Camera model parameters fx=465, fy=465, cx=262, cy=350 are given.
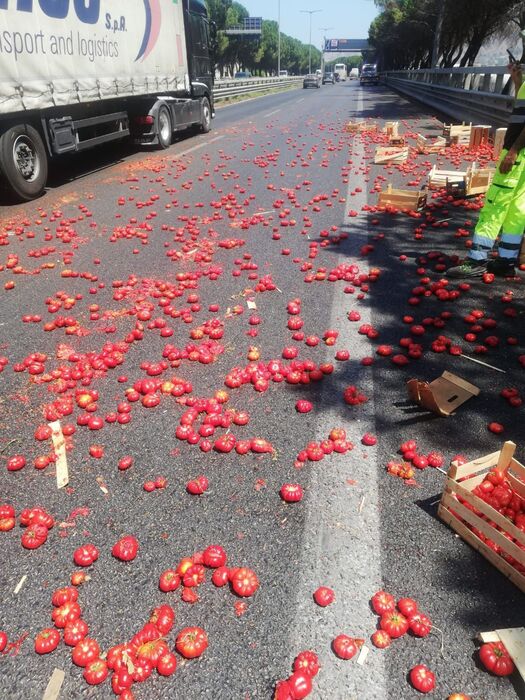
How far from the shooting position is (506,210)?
5445 millimetres

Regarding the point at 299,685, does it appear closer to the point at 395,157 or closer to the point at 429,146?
the point at 395,157

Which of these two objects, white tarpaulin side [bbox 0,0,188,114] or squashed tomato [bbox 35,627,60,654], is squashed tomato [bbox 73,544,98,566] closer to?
squashed tomato [bbox 35,627,60,654]

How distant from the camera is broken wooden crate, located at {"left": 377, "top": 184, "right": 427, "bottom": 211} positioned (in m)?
8.45

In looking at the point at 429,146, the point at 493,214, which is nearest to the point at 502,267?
the point at 493,214

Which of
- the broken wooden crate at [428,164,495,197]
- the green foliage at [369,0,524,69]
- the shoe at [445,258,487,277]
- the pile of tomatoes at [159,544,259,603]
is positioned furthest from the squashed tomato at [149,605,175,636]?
the green foliage at [369,0,524,69]

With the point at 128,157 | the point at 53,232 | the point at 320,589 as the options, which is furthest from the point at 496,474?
the point at 128,157

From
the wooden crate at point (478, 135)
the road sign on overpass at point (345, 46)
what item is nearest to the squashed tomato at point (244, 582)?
the wooden crate at point (478, 135)

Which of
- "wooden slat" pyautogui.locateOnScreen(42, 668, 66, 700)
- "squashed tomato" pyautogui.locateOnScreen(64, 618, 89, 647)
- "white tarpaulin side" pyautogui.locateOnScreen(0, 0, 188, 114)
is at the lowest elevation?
"wooden slat" pyautogui.locateOnScreen(42, 668, 66, 700)

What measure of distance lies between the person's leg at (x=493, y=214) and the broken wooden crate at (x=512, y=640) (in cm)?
446

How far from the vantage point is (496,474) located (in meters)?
2.74

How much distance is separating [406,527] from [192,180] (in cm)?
1050

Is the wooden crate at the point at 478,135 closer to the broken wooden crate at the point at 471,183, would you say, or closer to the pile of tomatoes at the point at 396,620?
the broken wooden crate at the point at 471,183

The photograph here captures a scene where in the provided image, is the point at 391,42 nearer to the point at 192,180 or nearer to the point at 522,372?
the point at 192,180

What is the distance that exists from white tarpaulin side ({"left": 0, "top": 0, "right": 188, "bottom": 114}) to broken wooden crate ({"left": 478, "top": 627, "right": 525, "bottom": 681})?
10199 millimetres
